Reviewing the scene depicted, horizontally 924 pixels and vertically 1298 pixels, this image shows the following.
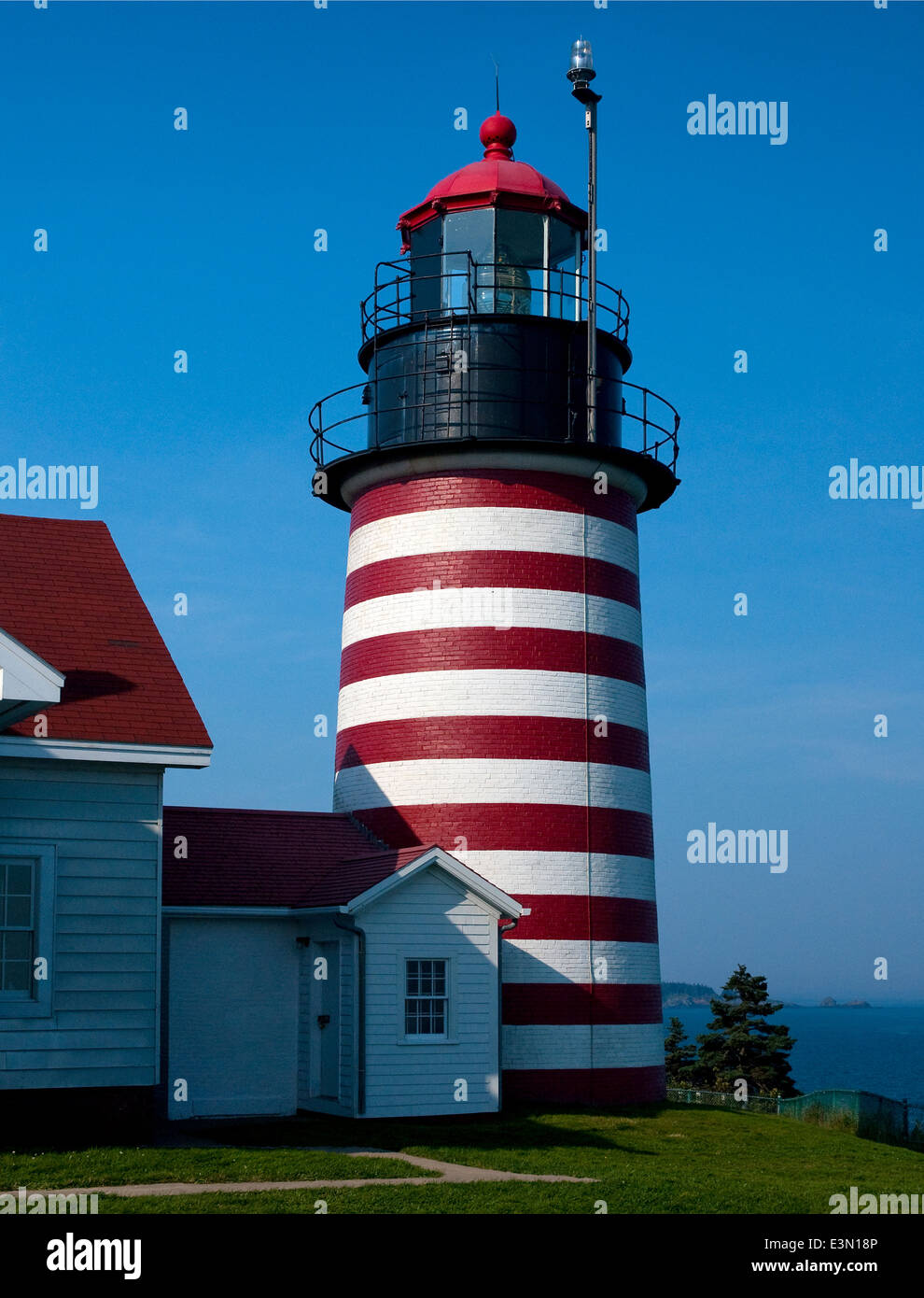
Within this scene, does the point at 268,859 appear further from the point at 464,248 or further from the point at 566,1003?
the point at 464,248

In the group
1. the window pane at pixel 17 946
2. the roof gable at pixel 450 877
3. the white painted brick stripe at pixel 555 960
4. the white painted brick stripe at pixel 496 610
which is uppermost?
the white painted brick stripe at pixel 496 610

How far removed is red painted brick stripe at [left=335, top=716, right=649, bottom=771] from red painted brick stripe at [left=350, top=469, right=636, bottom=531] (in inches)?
136

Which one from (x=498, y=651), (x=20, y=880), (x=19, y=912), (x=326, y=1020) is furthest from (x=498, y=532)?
(x=19, y=912)

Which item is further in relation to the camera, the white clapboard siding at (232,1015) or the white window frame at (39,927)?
the white clapboard siding at (232,1015)

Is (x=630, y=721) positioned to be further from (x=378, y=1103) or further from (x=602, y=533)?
(x=378, y=1103)

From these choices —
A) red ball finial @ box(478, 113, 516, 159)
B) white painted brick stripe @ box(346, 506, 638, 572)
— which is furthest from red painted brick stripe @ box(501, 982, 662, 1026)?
red ball finial @ box(478, 113, 516, 159)

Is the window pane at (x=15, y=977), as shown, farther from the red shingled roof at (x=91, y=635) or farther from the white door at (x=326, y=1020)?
the white door at (x=326, y=1020)

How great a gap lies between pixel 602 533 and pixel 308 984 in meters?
8.70

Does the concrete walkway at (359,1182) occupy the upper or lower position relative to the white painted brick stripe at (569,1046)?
lower

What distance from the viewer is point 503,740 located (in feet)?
80.7

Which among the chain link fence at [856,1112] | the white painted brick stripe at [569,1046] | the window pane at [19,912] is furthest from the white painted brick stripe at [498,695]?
the window pane at [19,912]

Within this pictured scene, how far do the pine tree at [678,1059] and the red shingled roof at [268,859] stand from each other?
2315cm

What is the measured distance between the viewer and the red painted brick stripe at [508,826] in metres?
24.4
